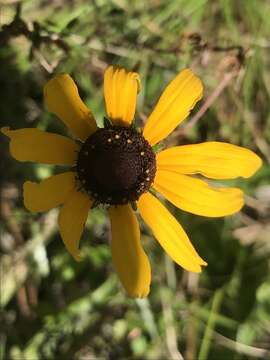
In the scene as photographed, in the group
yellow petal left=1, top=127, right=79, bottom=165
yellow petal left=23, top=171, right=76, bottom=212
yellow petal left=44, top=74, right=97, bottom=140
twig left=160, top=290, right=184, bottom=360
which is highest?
yellow petal left=44, top=74, right=97, bottom=140

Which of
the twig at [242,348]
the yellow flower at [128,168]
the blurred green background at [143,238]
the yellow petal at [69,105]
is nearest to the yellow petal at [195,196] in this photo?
the yellow flower at [128,168]

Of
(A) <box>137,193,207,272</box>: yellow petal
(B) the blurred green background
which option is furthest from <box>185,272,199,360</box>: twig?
(A) <box>137,193,207,272</box>: yellow petal

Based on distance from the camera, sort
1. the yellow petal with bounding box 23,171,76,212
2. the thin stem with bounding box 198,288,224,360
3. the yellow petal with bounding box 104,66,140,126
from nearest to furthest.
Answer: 1. the yellow petal with bounding box 23,171,76,212
2. the yellow petal with bounding box 104,66,140,126
3. the thin stem with bounding box 198,288,224,360

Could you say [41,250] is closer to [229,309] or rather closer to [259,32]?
[229,309]

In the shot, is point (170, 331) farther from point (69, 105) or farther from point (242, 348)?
point (69, 105)

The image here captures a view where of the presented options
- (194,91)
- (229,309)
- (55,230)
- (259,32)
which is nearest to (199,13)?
(259,32)

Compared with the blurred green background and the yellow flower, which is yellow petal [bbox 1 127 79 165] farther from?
the blurred green background

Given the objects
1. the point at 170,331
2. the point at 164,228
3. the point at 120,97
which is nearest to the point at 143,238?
the point at 170,331
